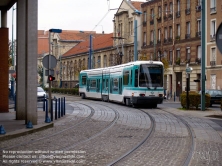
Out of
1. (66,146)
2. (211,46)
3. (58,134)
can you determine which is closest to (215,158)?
(66,146)

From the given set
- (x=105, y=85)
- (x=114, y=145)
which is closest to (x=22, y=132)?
(x=114, y=145)

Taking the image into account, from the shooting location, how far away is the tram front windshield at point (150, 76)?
2892cm

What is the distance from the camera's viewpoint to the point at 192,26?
2261 inches

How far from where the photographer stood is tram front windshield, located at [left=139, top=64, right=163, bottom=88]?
28.9 metres

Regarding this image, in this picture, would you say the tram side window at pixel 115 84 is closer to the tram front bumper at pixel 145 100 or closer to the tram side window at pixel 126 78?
the tram side window at pixel 126 78

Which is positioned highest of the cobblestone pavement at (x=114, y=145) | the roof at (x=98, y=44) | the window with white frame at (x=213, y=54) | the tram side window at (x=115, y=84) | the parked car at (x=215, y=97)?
the roof at (x=98, y=44)

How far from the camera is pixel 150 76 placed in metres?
29.1

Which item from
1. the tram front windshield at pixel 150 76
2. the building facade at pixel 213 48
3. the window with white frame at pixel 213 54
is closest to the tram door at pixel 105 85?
the tram front windshield at pixel 150 76

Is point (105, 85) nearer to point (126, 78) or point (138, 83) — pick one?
point (126, 78)

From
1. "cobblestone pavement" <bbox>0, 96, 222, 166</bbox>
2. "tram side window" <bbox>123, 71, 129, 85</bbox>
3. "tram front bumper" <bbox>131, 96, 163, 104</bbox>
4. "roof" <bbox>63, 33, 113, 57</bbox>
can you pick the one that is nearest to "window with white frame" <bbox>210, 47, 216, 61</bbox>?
"tram side window" <bbox>123, 71, 129, 85</bbox>

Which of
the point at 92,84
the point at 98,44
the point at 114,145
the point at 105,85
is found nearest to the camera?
the point at 114,145

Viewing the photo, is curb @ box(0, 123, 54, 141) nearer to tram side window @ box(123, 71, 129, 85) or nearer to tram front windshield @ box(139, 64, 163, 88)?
tram front windshield @ box(139, 64, 163, 88)

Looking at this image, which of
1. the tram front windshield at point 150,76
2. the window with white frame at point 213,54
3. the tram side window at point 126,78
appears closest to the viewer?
the tram front windshield at point 150,76

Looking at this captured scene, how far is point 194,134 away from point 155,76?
14303 mm
